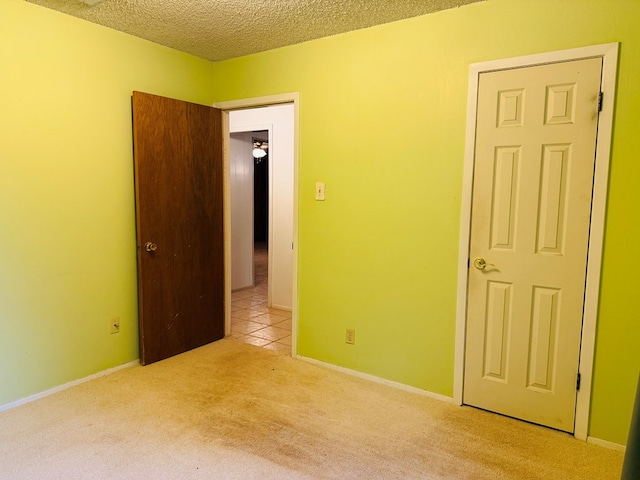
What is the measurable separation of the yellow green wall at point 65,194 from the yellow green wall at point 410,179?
42.2 inches

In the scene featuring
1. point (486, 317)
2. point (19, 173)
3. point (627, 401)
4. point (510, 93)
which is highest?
point (510, 93)

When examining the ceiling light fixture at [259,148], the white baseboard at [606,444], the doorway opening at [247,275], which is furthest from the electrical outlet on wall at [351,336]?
the ceiling light fixture at [259,148]

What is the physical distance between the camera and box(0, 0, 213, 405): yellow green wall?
8.14 ft

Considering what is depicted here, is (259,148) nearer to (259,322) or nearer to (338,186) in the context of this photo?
(259,322)

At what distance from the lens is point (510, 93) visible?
238cm

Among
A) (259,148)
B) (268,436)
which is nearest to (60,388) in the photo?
(268,436)

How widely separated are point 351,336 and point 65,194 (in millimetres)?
2116

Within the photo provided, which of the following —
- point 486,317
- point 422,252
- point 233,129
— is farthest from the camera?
point 233,129

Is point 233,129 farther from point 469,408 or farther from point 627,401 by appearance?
point 627,401

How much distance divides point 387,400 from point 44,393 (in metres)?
2.16

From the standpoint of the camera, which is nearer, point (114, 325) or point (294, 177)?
point (114, 325)

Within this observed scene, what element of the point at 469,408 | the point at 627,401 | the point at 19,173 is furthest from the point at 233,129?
the point at 627,401

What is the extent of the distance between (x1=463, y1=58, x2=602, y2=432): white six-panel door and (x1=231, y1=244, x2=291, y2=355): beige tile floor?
1.66 meters

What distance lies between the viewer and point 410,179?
2725 millimetres
